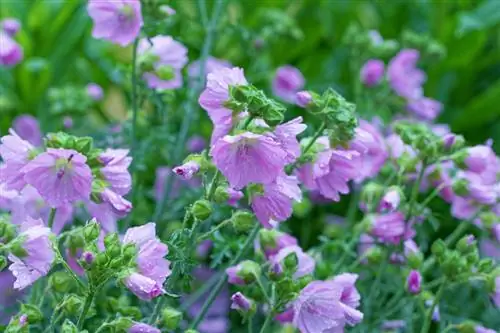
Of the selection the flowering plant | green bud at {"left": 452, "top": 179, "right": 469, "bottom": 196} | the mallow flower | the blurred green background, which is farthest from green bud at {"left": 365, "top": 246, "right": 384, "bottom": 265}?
the blurred green background

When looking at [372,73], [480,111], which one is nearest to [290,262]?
[372,73]

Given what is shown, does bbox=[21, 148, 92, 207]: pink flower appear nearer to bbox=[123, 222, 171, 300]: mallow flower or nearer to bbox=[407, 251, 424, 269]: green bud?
bbox=[123, 222, 171, 300]: mallow flower

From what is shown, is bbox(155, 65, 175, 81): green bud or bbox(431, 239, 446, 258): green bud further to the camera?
bbox(155, 65, 175, 81): green bud

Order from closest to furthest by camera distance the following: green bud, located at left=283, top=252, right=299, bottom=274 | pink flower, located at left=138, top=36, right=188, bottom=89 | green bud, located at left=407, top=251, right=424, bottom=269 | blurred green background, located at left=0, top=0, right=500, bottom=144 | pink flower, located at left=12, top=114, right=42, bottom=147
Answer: green bud, located at left=283, top=252, right=299, bottom=274, green bud, located at left=407, top=251, right=424, bottom=269, pink flower, located at left=138, top=36, right=188, bottom=89, pink flower, located at left=12, top=114, right=42, bottom=147, blurred green background, located at left=0, top=0, right=500, bottom=144

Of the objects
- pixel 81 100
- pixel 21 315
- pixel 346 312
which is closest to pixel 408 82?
pixel 81 100

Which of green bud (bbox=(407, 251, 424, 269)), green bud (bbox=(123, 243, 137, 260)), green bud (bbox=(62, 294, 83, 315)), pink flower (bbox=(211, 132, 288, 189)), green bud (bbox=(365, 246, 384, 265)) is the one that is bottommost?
green bud (bbox=(365, 246, 384, 265))
